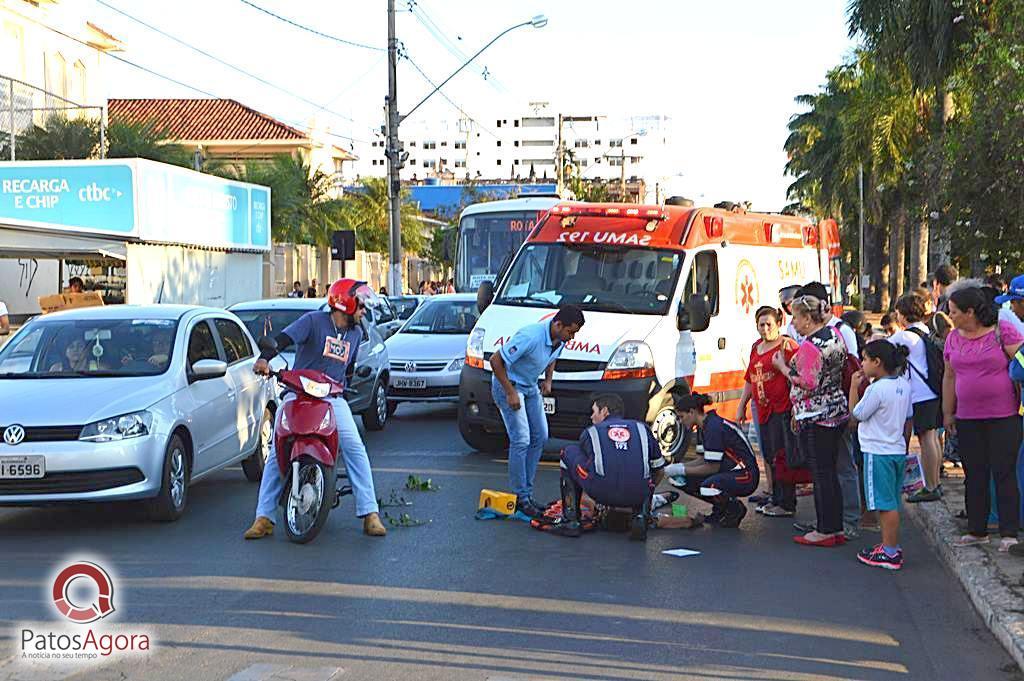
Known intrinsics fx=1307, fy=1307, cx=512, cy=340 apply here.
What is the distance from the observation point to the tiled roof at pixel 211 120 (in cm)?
6688

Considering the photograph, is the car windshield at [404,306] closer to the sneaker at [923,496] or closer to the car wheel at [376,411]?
the car wheel at [376,411]

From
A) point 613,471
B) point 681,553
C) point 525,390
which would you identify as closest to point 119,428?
point 525,390

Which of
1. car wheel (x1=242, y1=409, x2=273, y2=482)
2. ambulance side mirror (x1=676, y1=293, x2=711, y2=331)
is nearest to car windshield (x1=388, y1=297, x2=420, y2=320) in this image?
ambulance side mirror (x1=676, y1=293, x2=711, y2=331)

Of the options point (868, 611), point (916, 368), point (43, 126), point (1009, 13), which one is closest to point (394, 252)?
point (43, 126)

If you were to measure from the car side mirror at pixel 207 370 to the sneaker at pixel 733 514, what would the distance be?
4.07m

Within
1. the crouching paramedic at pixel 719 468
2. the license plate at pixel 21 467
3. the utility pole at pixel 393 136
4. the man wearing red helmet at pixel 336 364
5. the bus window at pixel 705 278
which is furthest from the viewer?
the utility pole at pixel 393 136

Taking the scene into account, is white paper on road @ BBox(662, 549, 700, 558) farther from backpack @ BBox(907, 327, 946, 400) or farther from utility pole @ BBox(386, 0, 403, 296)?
utility pole @ BBox(386, 0, 403, 296)

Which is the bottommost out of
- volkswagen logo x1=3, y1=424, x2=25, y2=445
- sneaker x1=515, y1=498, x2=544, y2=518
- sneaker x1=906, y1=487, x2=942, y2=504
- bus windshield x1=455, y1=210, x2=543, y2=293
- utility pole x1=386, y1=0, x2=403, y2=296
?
sneaker x1=515, y1=498, x2=544, y2=518

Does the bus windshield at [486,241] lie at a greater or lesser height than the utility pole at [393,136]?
lesser

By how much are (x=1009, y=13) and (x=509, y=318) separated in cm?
957

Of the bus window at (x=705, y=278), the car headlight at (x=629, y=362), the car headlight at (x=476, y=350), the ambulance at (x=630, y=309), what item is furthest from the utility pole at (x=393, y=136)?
the car headlight at (x=629, y=362)

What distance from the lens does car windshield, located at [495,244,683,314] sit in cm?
1351

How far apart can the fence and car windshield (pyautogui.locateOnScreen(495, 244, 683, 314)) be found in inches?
880

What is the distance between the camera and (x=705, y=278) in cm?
1412
